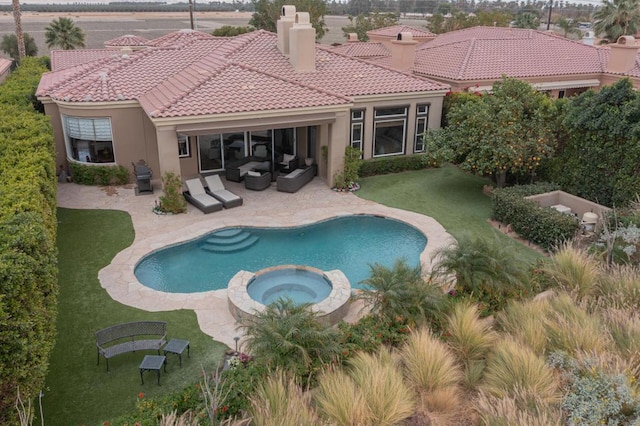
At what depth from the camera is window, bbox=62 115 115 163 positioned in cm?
2200

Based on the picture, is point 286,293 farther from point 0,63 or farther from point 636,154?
→ point 0,63

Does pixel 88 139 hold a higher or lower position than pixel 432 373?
higher

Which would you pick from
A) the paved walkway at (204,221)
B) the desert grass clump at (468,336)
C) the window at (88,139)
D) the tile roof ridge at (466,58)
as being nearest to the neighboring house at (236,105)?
the window at (88,139)

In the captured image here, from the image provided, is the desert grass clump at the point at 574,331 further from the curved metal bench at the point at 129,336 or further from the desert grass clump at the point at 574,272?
the curved metal bench at the point at 129,336

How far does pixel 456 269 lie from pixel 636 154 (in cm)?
871

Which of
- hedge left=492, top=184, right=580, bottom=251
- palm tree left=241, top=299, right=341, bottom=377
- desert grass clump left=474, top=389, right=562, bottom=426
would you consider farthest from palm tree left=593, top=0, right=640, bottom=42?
palm tree left=241, top=299, right=341, bottom=377

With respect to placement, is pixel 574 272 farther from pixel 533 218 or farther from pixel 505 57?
pixel 505 57

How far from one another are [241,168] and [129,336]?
1271 cm

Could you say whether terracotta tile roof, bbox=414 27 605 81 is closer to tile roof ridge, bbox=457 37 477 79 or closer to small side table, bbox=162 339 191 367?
tile roof ridge, bbox=457 37 477 79

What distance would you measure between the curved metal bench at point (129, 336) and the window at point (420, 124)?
1717 centimetres

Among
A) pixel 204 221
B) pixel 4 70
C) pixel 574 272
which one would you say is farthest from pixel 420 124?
pixel 4 70

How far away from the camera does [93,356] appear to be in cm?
1171

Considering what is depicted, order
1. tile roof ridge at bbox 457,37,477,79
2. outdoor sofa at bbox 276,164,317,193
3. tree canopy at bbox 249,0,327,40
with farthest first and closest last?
tree canopy at bbox 249,0,327,40 → tile roof ridge at bbox 457,37,477,79 → outdoor sofa at bbox 276,164,317,193

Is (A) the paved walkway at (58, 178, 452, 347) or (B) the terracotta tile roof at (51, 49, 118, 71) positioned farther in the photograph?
(B) the terracotta tile roof at (51, 49, 118, 71)
